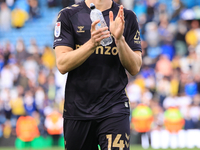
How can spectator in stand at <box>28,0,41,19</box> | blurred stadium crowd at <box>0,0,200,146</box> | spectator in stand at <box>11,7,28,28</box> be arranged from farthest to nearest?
1. spectator in stand at <box>28,0,41,19</box>
2. spectator in stand at <box>11,7,28,28</box>
3. blurred stadium crowd at <box>0,0,200,146</box>

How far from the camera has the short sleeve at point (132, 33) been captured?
3.40 metres

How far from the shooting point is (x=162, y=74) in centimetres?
1213

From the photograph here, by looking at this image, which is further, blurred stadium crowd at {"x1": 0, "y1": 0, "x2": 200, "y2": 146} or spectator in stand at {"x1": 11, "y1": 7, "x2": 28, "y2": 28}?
spectator in stand at {"x1": 11, "y1": 7, "x2": 28, "y2": 28}

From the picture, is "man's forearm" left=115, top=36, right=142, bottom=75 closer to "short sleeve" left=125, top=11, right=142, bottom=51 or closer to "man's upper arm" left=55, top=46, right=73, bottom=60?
"short sleeve" left=125, top=11, right=142, bottom=51

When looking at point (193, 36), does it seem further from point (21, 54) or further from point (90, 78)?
point (90, 78)

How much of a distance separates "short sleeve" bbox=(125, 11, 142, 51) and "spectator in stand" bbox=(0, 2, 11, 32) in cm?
1330

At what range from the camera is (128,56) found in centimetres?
313

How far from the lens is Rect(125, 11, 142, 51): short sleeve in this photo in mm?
3398

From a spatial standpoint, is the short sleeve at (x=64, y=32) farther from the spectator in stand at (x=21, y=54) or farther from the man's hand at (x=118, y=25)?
the spectator in stand at (x=21, y=54)

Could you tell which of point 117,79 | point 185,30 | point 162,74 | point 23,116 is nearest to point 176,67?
point 162,74

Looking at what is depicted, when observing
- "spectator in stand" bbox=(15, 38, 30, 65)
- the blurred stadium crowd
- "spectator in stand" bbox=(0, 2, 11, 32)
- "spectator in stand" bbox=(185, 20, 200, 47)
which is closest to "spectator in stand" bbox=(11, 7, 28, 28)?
"spectator in stand" bbox=(0, 2, 11, 32)

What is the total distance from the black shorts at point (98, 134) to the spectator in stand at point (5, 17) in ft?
44.1

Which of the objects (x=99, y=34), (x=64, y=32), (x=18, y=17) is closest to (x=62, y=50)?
(x=64, y=32)

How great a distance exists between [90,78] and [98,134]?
479 millimetres
